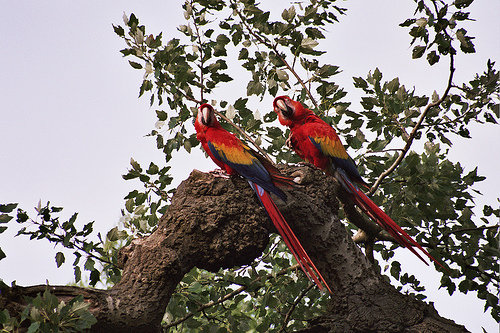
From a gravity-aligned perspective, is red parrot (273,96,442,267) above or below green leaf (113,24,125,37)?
below

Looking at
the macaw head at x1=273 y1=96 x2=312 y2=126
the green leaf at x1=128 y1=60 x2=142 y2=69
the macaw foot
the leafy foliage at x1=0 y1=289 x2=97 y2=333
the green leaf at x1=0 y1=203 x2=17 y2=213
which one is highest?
the green leaf at x1=128 y1=60 x2=142 y2=69

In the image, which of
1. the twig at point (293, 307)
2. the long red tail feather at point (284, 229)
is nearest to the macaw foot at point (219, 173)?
the long red tail feather at point (284, 229)

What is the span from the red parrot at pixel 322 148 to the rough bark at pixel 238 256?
0.23 m

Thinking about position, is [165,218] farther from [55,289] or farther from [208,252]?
[55,289]

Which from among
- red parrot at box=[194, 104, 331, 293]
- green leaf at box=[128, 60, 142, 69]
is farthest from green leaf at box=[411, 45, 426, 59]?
green leaf at box=[128, 60, 142, 69]

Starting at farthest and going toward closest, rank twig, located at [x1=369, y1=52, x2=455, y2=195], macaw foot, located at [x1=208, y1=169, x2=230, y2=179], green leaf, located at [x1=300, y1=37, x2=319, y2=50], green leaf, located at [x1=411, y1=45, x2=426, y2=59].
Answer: green leaf, located at [x1=300, y1=37, x2=319, y2=50] < twig, located at [x1=369, y1=52, x2=455, y2=195] < green leaf, located at [x1=411, y1=45, x2=426, y2=59] < macaw foot, located at [x1=208, y1=169, x2=230, y2=179]

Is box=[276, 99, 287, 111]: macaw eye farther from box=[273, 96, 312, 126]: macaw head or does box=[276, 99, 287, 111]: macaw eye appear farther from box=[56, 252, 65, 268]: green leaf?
box=[56, 252, 65, 268]: green leaf

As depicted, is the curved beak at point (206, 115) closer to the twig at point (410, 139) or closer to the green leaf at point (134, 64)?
the green leaf at point (134, 64)

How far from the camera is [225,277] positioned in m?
3.69

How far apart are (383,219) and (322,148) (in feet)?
2.22

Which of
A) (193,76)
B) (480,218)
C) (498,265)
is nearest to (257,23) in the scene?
(193,76)

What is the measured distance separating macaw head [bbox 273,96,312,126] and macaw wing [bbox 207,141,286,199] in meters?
0.67

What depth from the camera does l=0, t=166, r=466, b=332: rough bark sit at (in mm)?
2459

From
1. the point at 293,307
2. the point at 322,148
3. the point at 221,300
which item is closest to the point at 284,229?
the point at 322,148
